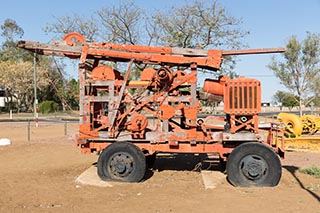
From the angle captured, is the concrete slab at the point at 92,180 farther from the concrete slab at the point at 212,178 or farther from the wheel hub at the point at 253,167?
the wheel hub at the point at 253,167

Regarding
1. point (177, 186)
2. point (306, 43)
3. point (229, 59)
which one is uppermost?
point (306, 43)

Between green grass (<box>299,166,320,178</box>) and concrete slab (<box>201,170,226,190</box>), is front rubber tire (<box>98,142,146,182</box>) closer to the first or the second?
concrete slab (<box>201,170,226,190</box>)

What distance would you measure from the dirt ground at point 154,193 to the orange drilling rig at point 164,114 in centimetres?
48

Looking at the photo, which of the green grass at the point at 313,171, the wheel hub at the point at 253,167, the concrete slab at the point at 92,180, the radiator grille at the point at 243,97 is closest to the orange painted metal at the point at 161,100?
the radiator grille at the point at 243,97

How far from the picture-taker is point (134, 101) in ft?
31.0

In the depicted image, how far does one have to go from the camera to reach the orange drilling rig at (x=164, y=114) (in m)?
8.79

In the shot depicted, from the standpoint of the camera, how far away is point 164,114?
9.23m

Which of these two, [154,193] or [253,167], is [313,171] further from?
[154,193]

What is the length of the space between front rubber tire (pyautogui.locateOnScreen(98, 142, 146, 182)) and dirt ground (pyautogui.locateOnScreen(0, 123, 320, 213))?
0.23 meters

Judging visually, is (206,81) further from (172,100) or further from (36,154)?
(36,154)

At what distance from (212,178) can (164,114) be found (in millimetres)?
1742

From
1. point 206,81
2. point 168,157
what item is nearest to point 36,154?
point 168,157

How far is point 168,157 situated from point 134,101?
399 cm

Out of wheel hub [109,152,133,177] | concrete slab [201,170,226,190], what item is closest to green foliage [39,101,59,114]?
concrete slab [201,170,226,190]
